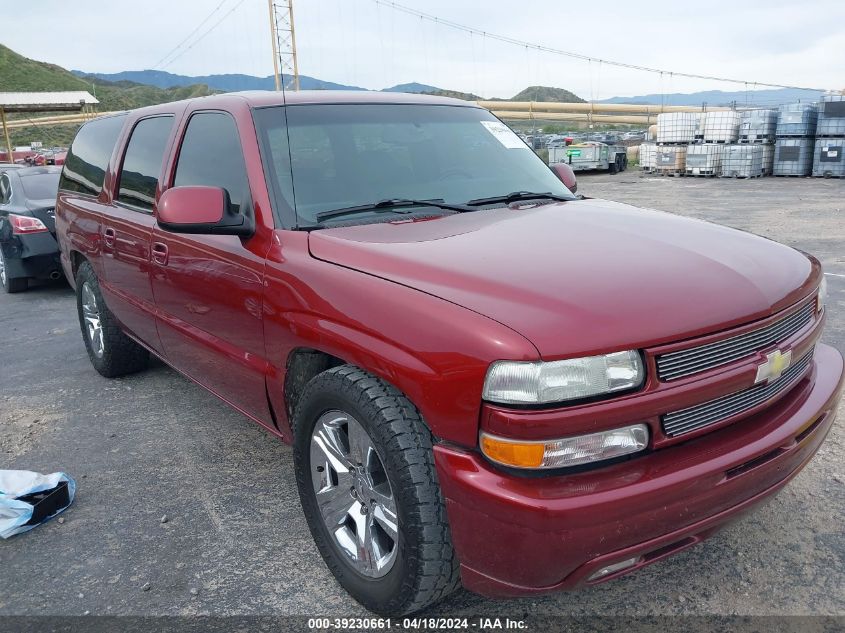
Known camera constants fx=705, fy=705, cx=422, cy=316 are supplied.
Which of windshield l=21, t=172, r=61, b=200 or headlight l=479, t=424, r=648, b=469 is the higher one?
windshield l=21, t=172, r=61, b=200

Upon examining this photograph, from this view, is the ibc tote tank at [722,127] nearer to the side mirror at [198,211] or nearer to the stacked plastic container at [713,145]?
the stacked plastic container at [713,145]

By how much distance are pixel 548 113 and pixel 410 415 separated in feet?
178

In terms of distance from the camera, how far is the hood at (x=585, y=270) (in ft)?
6.23

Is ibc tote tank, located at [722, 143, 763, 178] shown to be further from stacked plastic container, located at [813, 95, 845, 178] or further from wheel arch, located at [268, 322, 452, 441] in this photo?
wheel arch, located at [268, 322, 452, 441]

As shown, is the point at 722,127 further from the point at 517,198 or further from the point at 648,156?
the point at 517,198

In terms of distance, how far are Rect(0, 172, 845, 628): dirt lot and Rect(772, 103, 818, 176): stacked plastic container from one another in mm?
18158

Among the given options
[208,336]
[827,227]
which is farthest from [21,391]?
[827,227]

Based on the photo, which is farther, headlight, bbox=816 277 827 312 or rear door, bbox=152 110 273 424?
A: rear door, bbox=152 110 273 424

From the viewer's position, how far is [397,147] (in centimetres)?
317

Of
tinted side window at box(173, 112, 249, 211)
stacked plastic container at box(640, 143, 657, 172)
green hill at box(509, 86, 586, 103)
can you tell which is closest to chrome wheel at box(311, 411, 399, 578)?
tinted side window at box(173, 112, 249, 211)

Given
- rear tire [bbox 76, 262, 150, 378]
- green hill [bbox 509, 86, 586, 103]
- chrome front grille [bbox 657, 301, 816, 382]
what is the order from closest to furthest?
chrome front grille [bbox 657, 301, 816, 382]
rear tire [bbox 76, 262, 150, 378]
green hill [bbox 509, 86, 586, 103]

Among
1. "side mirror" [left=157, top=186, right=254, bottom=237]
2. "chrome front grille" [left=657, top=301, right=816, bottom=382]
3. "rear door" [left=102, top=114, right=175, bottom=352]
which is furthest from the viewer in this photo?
"rear door" [left=102, top=114, right=175, bottom=352]

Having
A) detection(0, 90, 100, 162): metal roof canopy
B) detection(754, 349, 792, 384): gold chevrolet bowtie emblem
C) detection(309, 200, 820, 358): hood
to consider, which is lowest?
detection(754, 349, 792, 384): gold chevrolet bowtie emblem

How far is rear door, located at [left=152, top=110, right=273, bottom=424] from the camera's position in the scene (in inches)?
112
